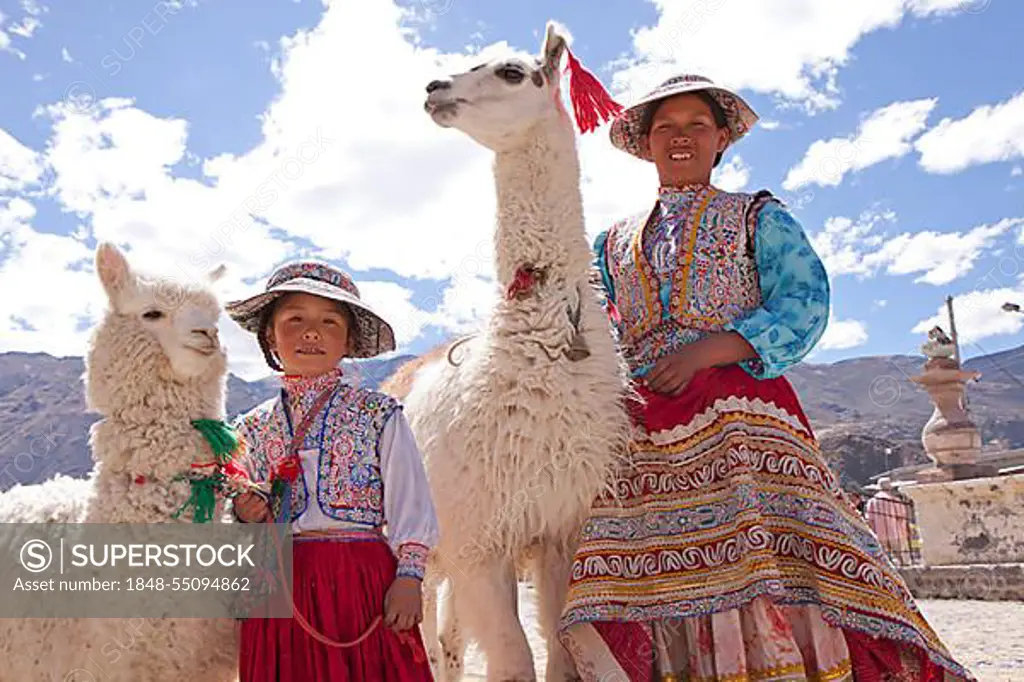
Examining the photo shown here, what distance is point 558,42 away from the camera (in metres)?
3.35

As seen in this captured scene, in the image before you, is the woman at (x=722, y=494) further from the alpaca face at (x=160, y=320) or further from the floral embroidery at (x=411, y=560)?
the alpaca face at (x=160, y=320)

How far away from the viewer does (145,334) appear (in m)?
2.41

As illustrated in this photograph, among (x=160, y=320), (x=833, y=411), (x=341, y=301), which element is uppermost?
(x=833, y=411)

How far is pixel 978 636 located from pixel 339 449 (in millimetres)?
4802

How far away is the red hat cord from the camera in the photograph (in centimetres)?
332

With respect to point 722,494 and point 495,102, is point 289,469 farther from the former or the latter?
point 495,102

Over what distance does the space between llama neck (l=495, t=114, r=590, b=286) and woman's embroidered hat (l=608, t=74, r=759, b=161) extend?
→ 0.64 feet

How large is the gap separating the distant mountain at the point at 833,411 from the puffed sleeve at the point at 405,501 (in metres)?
36.9

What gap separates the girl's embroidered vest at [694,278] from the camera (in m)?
2.86

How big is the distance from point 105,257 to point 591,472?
1508 millimetres

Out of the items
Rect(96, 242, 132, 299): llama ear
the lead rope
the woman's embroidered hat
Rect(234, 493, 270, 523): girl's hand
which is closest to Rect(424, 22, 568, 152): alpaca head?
the woman's embroidered hat

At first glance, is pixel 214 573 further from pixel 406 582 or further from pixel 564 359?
pixel 564 359

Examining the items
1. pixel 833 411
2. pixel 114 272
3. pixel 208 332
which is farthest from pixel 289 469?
pixel 833 411

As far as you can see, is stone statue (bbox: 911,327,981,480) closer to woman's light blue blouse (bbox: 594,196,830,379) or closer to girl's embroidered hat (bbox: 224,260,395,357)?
woman's light blue blouse (bbox: 594,196,830,379)
